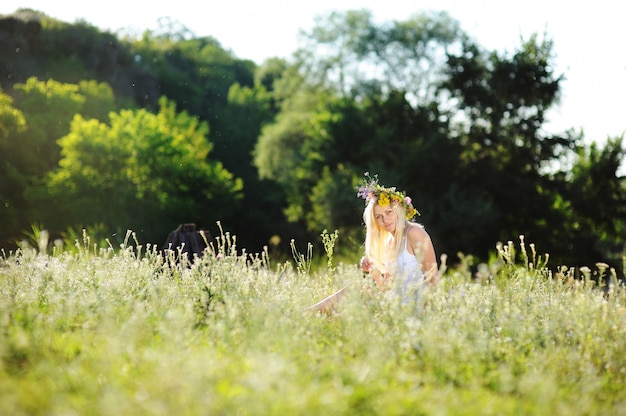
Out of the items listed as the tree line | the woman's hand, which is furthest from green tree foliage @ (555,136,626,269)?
the woman's hand

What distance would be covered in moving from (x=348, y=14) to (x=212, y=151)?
10346 mm

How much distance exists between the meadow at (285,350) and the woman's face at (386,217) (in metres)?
1.26

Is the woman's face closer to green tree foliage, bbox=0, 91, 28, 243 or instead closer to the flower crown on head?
the flower crown on head

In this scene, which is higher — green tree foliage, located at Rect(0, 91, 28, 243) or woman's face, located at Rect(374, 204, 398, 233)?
woman's face, located at Rect(374, 204, 398, 233)

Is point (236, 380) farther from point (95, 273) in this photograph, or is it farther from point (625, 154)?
point (625, 154)

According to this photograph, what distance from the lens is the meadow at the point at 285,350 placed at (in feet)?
10.3

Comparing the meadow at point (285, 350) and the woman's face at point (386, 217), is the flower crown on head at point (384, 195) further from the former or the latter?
the meadow at point (285, 350)

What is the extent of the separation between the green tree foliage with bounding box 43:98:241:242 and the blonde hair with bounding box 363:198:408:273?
21.1 metres

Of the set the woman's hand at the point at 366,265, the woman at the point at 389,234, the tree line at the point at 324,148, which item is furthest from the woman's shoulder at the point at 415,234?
the tree line at the point at 324,148

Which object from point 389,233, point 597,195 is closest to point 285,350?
point 389,233

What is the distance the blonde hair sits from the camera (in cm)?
686

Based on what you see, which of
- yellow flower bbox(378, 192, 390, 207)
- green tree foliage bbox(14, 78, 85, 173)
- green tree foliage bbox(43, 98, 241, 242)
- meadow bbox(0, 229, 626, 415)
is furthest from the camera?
green tree foliage bbox(14, 78, 85, 173)

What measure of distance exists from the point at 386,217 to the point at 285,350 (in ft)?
10.5

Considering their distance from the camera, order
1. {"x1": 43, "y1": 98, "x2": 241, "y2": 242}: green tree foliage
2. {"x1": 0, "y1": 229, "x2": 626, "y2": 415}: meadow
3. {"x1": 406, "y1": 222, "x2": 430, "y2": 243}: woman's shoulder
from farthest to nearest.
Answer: {"x1": 43, "y1": 98, "x2": 241, "y2": 242}: green tree foliage < {"x1": 406, "y1": 222, "x2": 430, "y2": 243}: woman's shoulder < {"x1": 0, "y1": 229, "x2": 626, "y2": 415}: meadow
